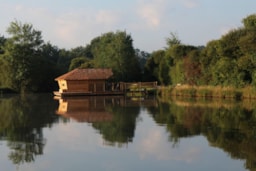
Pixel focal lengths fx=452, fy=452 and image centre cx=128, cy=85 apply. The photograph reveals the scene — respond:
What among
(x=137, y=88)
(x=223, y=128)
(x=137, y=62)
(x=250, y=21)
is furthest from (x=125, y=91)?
(x=223, y=128)

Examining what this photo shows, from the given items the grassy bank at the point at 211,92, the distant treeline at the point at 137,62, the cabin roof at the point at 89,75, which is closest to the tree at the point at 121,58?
the distant treeline at the point at 137,62

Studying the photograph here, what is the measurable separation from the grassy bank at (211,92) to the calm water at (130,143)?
45.6ft

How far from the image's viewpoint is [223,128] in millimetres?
16594

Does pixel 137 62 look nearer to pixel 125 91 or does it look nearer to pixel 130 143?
pixel 125 91

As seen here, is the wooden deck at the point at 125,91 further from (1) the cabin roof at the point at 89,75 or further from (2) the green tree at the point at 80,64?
(2) the green tree at the point at 80,64

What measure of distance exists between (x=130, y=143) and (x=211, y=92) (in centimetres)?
2520

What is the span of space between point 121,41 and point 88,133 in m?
41.5

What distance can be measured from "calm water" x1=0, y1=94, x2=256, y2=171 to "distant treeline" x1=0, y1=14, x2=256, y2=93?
58.1 feet

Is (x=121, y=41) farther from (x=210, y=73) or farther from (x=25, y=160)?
(x=25, y=160)

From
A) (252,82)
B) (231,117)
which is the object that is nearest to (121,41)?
(252,82)

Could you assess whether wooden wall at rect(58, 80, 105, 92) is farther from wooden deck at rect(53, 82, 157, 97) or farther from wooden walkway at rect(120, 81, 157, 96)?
wooden walkway at rect(120, 81, 157, 96)

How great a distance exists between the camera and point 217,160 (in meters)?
10.7

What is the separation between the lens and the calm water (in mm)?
10398

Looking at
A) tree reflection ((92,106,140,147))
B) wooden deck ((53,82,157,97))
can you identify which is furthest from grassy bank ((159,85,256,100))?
tree reflection ((92,106,140,147))
